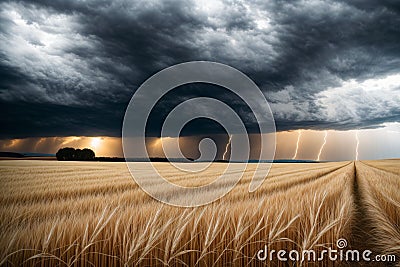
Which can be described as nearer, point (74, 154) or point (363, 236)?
point (363, 236)

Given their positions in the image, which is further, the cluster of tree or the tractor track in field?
the cluster of tree

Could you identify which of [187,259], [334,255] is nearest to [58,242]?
[187,259]

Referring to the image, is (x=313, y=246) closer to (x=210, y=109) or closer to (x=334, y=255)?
(x=334, y=255)

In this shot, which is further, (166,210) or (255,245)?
(166,210)

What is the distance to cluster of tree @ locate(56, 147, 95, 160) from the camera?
66.4 meters

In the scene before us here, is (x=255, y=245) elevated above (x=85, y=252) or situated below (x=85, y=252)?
above

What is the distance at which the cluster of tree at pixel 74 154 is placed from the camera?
218 ft

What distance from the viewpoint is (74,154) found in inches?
2650

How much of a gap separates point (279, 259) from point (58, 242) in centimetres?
255

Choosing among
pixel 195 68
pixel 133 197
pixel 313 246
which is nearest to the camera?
pixel 313 246

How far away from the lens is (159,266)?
3.09 metres

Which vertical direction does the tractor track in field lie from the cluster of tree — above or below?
below

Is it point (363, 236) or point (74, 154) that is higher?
point (74, 154)

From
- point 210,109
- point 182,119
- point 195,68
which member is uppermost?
point 195,68
